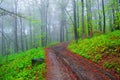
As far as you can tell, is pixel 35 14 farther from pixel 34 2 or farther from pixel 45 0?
pixel 45 0

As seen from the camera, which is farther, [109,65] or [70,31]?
[70,31]

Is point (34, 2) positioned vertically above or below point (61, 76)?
above

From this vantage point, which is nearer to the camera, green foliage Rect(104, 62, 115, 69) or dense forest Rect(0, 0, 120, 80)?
green foliage Rect(104, 62, 115, 69)

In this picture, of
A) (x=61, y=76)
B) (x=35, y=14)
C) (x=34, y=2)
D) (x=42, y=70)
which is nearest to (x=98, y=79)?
(x=61, y=76)

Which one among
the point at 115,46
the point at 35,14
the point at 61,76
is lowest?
Answer: the point at 61,76

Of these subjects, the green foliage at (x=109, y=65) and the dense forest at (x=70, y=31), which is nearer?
the green foliage at (x=109, y=65)

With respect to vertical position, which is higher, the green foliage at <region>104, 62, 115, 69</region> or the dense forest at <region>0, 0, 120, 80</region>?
the dense forest at <region>0, 0, 120, 80</region>

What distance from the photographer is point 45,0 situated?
3653cm

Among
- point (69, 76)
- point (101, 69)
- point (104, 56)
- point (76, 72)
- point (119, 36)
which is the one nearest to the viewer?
point (69, 76)

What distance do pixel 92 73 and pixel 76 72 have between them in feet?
3.17

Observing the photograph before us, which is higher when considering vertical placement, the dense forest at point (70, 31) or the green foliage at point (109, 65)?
the dense forest at point (70, 31)

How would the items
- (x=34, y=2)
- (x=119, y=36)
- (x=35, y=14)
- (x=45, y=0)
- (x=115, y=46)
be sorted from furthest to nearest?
(x=35, y=14)
(x=34, y=2)
(x=45, y=0)
(x=119, y=36)
(x=115, y=46)

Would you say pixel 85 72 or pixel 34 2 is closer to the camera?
pixel 85 72

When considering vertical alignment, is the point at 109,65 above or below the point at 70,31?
below
